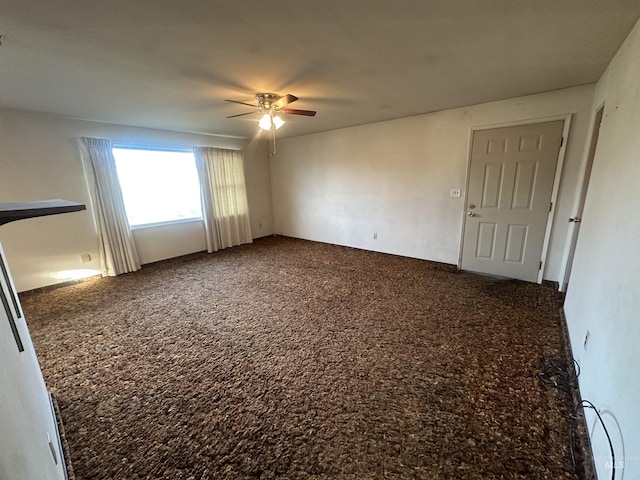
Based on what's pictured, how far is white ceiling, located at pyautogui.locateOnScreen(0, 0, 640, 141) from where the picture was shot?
1479 millimetres

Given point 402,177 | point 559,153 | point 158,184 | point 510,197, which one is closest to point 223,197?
point 158,184

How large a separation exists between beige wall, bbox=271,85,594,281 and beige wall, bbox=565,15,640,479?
2.99ft

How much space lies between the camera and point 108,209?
12.9 feet

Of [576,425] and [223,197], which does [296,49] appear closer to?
[576,425]

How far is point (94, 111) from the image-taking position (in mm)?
3279

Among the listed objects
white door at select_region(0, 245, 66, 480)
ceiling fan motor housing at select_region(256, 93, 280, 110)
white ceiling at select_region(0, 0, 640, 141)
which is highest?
white ceiling at select_region(0, 0, 640, 141)

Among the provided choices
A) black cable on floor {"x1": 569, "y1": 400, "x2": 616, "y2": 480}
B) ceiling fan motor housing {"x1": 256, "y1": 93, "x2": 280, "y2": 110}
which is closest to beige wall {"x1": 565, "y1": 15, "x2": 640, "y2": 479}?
black cable on floor {"x1": 569, "y1": 400, "x2": 616, "y2": 480}

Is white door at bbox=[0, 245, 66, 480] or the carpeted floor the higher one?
white door at bbox=[0, 245, 66, 480]

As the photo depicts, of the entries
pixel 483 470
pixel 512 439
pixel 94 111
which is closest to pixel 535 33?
pixel 512 439

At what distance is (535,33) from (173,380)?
11.3 ft

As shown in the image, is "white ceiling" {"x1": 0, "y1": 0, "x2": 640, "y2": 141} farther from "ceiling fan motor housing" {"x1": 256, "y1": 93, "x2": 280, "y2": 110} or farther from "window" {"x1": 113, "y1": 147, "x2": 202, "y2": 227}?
"window" {"x1": 113, "y1": 147, "x2": 202, "y2": 227}

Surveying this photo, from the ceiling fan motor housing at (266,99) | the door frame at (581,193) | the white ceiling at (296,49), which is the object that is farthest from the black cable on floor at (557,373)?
the ceiling fan motor housing at (266,99)

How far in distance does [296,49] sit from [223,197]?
3859 mm

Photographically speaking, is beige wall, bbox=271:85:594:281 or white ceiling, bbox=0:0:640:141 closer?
white ceiling, bbox=0:0:640:141
